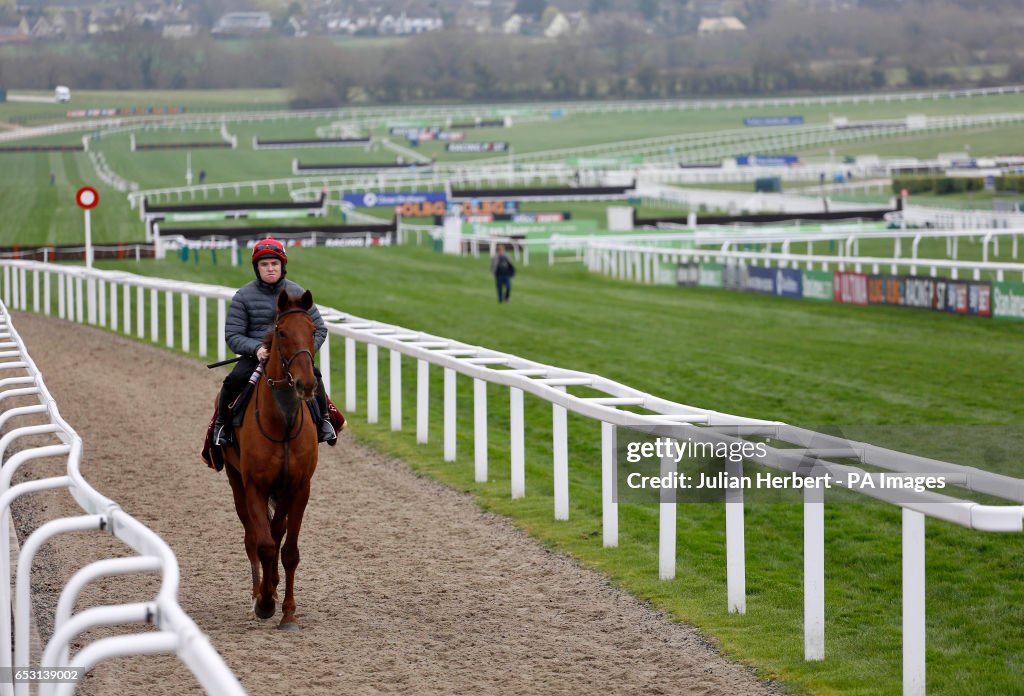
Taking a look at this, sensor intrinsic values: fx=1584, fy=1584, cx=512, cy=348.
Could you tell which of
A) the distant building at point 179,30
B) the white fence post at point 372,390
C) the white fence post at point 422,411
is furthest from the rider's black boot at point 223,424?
the distant building at point 179,30

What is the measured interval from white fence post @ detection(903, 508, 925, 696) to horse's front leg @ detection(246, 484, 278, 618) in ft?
9.30

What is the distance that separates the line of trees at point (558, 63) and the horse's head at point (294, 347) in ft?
340

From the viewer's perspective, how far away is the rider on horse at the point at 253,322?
731cm

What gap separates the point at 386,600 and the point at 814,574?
2197 millimetres

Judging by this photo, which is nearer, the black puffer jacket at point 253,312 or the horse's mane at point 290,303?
the horse's mane at point 290,303

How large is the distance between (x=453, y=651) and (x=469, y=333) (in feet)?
46.8

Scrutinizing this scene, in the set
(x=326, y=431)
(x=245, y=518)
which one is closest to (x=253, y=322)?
(x=326, y=431)

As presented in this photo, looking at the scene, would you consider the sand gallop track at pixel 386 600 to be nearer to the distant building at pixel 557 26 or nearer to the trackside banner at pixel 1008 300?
the trackside banner at pixel 1008 300

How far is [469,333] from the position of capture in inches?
815

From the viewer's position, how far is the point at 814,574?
6.16m

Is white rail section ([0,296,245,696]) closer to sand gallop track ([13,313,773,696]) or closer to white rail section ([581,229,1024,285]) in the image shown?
sand gallop track ([13,313,773,696])

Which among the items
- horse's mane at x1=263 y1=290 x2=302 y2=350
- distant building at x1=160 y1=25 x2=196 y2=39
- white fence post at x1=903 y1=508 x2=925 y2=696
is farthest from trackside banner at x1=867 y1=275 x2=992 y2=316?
distant building at x1=160 y1=25 x2=196 y2=39

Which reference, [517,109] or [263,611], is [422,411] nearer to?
[263,611]

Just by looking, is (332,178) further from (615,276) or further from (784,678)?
(784,678)
